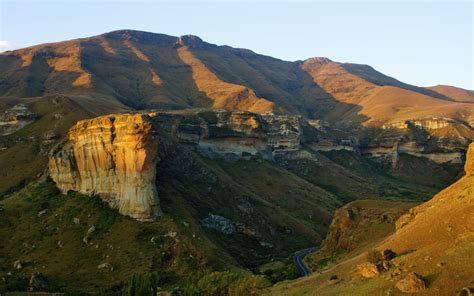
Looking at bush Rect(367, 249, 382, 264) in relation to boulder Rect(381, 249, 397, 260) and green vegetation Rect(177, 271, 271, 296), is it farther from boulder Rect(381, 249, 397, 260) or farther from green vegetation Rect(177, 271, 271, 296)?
green vegetation Rect(177, 271, 271, 296)

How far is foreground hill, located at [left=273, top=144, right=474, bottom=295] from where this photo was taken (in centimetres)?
3991

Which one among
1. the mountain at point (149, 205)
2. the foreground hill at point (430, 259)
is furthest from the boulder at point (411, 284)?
the mountain at point (149, 205)

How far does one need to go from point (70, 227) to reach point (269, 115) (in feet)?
361

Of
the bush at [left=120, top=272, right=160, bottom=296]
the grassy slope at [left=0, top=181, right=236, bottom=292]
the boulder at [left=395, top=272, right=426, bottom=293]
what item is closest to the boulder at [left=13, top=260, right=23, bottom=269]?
the grassy slope at [left=0, top=181, right=236, bottom=292]

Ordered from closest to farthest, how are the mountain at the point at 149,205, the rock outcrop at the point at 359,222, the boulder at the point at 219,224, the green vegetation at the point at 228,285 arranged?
the green vegetation at the point at 228,285 → the mountain at the point at 149,205 → the rock outcrop at the point at 359,222 → the boulder at the point at 219,224

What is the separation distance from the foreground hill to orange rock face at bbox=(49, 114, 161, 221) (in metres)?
28.8

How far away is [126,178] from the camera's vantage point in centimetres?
8100

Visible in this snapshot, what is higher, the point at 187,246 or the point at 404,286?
the point at 404,286

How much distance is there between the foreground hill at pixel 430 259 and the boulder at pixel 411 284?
3.2 inches

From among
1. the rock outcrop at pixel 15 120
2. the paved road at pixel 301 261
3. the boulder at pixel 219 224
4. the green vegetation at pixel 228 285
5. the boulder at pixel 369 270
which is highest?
the rock outcrop at pixel 15 120

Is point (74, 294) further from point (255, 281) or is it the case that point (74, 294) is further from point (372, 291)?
point (372, 291)

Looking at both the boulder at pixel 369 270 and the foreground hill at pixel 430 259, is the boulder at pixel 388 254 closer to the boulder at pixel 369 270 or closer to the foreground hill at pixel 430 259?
the foreground hill at pixel 430 259

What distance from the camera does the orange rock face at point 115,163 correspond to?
8000 cm

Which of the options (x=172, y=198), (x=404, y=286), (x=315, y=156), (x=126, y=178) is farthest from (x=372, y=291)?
(x=315, y=156)
